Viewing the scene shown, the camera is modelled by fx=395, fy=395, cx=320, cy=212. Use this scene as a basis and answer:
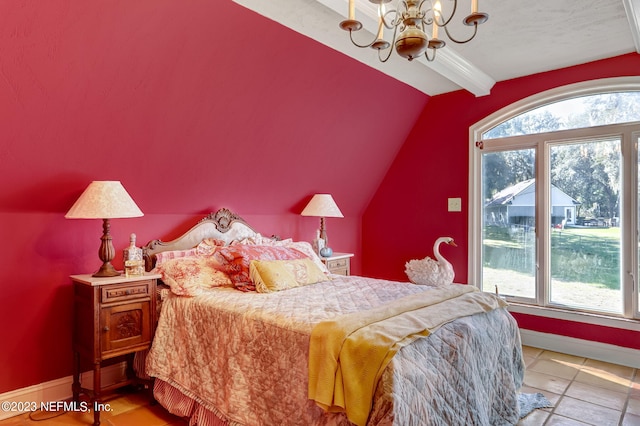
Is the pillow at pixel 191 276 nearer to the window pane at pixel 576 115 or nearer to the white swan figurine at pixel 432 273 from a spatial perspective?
the white swan figurine at pixel 432 273

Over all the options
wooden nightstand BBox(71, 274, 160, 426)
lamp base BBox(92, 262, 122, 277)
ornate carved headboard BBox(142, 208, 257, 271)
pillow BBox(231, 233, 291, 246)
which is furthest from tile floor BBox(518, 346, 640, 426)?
lamp base BBox(92, 262, 122, 277)

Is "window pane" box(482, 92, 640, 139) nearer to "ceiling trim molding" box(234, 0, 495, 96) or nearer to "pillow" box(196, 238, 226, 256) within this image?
"ceiling trim molding" box(234, 0, 495, 96)

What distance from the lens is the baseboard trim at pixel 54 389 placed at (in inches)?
96.6

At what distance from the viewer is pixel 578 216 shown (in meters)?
3.57

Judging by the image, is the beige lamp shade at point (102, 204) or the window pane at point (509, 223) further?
the window pane at point (509, 223)

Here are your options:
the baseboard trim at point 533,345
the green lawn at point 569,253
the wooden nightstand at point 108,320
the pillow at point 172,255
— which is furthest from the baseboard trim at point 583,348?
the wooden nightstand at point 108,320

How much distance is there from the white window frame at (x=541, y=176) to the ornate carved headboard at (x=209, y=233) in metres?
2.28

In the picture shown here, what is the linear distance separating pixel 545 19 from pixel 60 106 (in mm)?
3100

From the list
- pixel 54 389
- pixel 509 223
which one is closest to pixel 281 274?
pixel 54 389

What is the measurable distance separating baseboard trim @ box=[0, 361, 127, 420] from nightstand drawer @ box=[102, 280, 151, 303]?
732 millimetres

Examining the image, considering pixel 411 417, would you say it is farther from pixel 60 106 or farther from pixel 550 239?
pixel 550 239

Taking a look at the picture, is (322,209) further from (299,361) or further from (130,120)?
(299,361)

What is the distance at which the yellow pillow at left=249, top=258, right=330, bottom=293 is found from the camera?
2625 mm

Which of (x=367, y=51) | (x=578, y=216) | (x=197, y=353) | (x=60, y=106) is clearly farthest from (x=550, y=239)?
(x=60, y=106)
